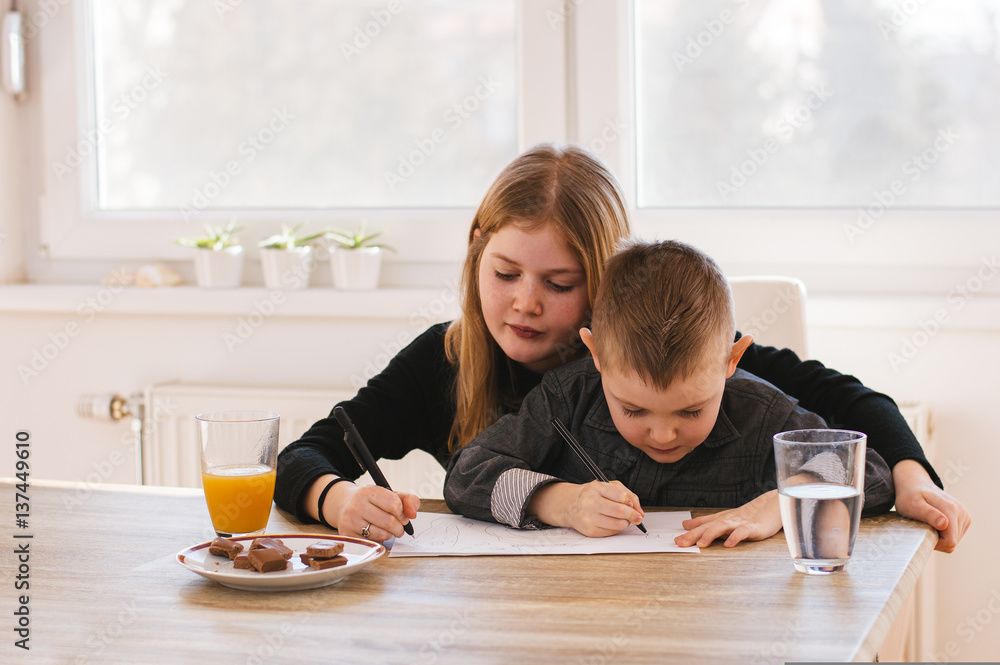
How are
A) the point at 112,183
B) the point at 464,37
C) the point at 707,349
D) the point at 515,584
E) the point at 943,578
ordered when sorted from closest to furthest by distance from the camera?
the point at 515,584
the point at 707,349
the point at 943,578
the point at 464,37
the point at 112,183

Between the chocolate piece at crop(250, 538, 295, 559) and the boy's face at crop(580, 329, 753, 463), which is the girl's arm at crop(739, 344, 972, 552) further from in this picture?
the chocolate piece at crop(250, 538, 295, 559)

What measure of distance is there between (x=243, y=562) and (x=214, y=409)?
1.33 m

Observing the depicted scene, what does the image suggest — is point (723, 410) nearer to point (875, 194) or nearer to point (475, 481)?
point (475, 481)

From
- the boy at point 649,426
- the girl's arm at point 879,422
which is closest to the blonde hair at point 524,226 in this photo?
the boy at point 649,426

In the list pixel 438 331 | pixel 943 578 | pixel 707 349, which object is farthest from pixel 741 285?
pixel 943 578

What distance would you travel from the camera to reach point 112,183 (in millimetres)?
2381

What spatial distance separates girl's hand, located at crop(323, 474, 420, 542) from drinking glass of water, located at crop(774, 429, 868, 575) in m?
0.33

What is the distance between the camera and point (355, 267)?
2.07 metres

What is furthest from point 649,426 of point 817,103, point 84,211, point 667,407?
point 84,211

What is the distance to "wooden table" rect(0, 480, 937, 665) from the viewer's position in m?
0.65

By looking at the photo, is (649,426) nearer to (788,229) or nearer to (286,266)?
(788,229)

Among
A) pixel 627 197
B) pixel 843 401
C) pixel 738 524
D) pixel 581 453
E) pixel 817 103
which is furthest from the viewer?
pixel 627 197

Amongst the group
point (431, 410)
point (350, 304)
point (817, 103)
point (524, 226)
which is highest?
point (817, 103)

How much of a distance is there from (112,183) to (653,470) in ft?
5.86
